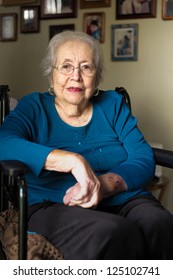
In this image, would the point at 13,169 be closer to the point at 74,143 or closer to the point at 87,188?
the point at 87,188

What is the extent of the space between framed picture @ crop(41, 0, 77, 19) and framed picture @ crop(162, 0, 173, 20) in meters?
0.62

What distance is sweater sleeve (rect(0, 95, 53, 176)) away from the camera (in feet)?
4.48

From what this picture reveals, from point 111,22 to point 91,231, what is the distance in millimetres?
1994

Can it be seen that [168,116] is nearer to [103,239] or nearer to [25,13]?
[25,13]

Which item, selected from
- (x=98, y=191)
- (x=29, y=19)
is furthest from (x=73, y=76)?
(x=29, y=19)

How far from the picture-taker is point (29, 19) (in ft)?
10.2

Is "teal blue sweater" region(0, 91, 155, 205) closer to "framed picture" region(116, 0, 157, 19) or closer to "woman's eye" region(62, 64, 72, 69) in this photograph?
"woman's eye" region(62, 64, 72, 69)

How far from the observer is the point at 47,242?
1.31 meters

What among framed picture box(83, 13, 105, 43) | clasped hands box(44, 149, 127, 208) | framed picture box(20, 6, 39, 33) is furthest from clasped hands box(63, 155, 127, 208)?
framed picture box(20, 6, 39, 33)

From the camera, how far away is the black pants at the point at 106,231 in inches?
46.7

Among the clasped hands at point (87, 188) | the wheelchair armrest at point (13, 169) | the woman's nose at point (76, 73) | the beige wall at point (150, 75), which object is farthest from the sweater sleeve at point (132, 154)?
the beige wall at point (150, 75)

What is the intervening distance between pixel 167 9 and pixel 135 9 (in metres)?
0.21

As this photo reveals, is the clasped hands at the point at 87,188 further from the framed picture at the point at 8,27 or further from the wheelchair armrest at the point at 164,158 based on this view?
the framed picture at the point at 8,27

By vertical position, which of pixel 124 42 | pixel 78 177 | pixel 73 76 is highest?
pixel 124 42
